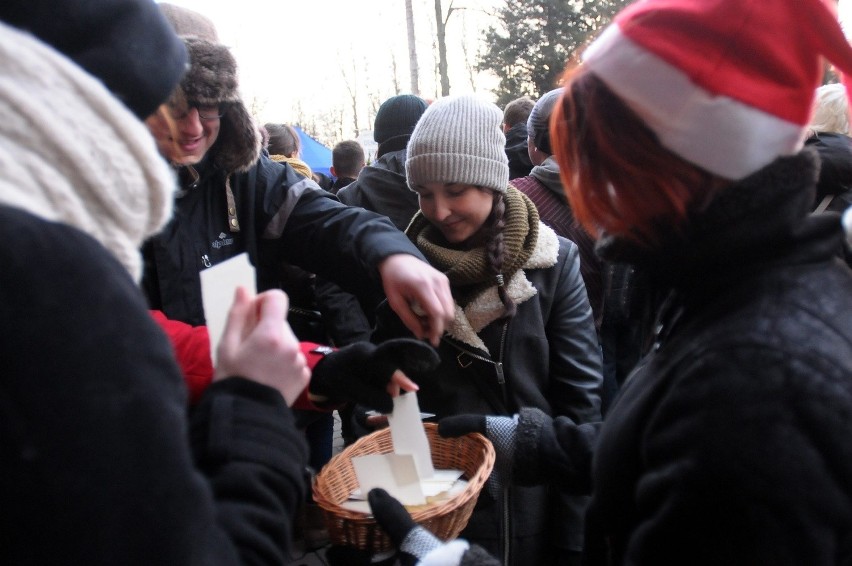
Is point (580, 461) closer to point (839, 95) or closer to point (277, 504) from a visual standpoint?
point (277, 504)

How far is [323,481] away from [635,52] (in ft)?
4.13

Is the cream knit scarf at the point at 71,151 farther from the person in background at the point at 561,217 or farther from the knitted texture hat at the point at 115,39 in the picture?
the person in background at the point at 561,217

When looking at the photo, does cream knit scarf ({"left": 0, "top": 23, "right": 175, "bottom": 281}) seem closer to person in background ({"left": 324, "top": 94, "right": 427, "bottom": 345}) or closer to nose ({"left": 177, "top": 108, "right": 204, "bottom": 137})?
nose ({"left": 177, "top": 108, "right": 204, "bottom": 137})

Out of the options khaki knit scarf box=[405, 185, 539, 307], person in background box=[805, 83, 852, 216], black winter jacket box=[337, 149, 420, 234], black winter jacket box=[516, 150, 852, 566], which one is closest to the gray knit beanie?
khaki knit scarf box=[405, 185, 539, 307]

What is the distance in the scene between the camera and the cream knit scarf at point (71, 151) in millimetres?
657

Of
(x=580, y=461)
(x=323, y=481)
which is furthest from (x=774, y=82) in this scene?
(x=323, y=481)

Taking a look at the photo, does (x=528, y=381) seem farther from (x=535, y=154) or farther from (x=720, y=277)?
(x=535, y=154)

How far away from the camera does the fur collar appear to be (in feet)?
7.13

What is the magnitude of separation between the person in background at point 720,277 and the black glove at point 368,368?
0.48m

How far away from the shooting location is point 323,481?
5.67ft

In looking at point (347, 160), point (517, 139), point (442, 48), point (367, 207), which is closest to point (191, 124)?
point (367, 207)

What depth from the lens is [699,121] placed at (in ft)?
3.52

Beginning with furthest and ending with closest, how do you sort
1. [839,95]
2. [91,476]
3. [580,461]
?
[839,95]
[580,461]
[91,476]

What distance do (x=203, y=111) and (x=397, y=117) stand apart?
7.15 feet
